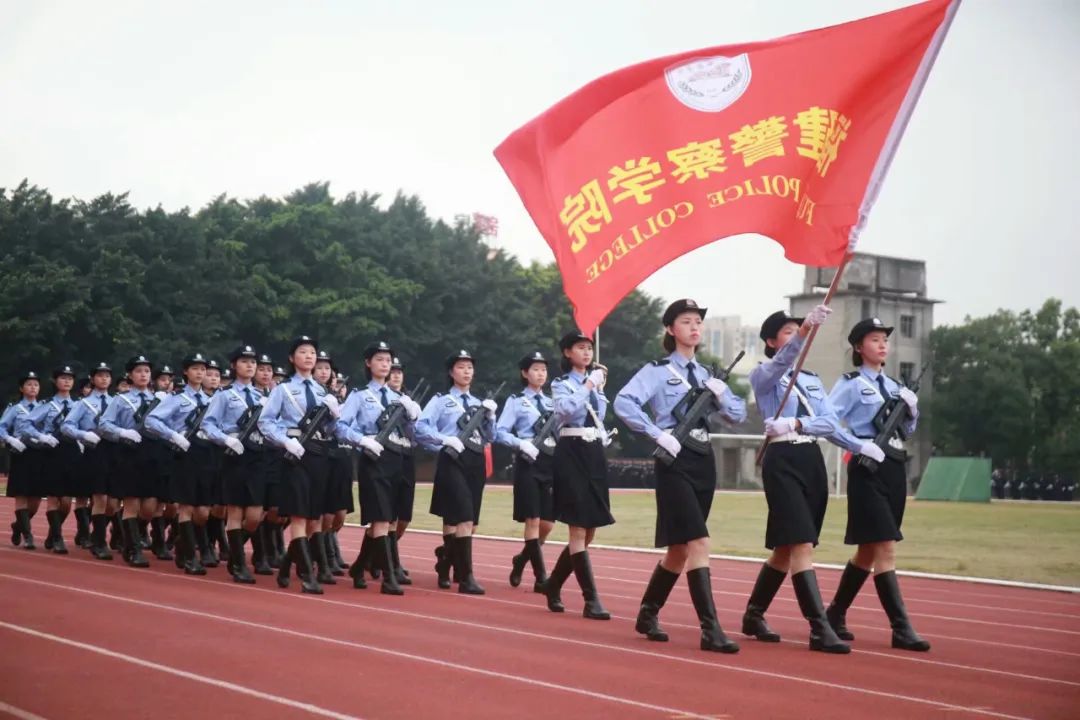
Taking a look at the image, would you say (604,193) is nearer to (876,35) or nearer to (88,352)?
(876,35)

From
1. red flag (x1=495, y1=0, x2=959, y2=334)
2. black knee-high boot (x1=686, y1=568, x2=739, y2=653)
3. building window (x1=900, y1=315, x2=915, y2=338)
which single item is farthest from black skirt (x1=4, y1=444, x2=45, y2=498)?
building window (x1=900, y1=315, x2=915, y2=338)

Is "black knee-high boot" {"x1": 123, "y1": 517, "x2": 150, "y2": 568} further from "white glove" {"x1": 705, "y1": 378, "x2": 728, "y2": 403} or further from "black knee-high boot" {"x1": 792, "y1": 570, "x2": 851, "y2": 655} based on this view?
"black knee-high boot" {"x1": 792, "y1": 570, "x2": 851, "y2": 655}

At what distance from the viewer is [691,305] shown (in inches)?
395

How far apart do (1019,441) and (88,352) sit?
43.1 m

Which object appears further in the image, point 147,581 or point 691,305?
point 147,581

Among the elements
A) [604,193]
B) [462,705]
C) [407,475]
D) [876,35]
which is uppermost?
[876,35]

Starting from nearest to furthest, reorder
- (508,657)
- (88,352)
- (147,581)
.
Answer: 1. (508,657)
2. (147,581)
3. (88,352)

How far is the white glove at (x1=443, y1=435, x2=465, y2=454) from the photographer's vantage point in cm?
1333

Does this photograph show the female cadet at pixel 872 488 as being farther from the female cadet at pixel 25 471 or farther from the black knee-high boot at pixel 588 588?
the female cadet at pixel 25 471

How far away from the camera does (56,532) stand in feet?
56.4

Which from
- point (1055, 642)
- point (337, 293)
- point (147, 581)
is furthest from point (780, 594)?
point (337, 293)

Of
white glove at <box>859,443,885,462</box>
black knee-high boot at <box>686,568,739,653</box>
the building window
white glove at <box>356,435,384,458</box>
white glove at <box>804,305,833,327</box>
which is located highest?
the building window

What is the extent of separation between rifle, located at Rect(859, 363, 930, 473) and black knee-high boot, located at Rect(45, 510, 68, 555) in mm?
10387

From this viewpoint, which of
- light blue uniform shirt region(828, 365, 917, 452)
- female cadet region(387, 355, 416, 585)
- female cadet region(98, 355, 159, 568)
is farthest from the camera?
female cadet region(98, 355, 159, 568)
